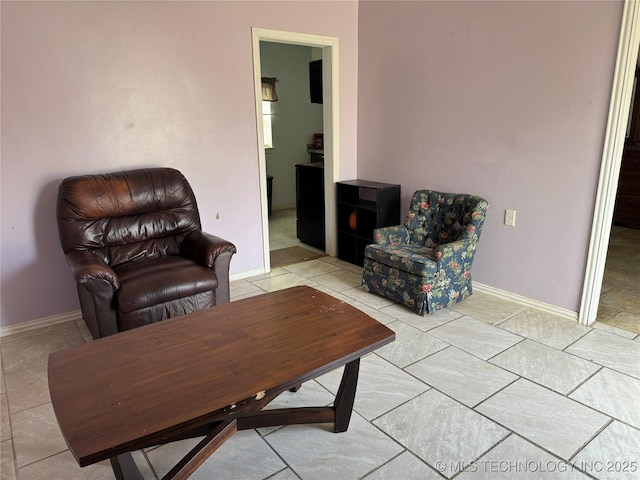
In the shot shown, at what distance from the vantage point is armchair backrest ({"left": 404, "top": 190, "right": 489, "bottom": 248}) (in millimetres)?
3172

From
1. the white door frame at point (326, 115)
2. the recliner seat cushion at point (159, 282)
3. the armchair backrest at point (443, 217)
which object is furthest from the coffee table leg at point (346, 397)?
the white door frame at point (326, 115)

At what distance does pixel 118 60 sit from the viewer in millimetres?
3121

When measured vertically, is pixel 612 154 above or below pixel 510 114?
below

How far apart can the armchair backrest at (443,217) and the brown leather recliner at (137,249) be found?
1574 millimetres

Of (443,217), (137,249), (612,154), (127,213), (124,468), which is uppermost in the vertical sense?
(612,154)

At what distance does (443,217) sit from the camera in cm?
348

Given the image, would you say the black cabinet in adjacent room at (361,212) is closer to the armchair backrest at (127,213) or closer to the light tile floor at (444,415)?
the light tile floor at (444,415)

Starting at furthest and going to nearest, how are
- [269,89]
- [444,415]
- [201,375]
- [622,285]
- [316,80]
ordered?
[269,89], [316,80], [622,285], [444,415], [201,375]

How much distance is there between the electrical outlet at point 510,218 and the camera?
3250 millimetres

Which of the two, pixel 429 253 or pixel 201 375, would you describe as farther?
pixel 429 253

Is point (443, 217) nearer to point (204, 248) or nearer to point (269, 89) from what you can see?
point (204, 248)

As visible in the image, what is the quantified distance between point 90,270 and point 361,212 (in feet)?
8.02

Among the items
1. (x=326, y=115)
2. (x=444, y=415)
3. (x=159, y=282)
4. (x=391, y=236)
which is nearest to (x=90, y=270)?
(x=159, y=282)

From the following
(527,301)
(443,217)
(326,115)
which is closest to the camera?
(527,301)
